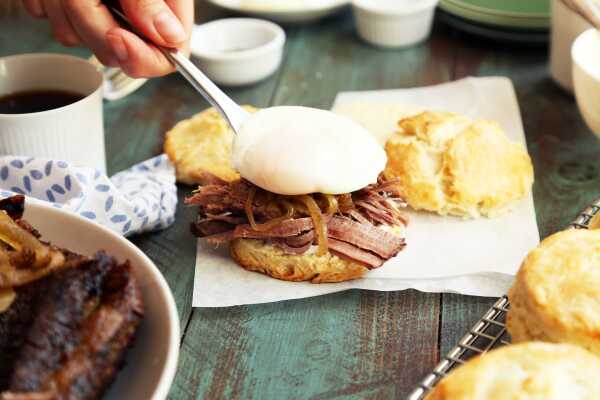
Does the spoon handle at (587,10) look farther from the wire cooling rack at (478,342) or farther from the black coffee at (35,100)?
the black coffee at (35,100)

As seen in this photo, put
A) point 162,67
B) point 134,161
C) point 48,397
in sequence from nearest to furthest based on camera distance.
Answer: point 48,397
point 162,67
point 134,161

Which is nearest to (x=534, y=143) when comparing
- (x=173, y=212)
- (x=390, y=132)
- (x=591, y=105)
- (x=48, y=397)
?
(x=591, y=105)

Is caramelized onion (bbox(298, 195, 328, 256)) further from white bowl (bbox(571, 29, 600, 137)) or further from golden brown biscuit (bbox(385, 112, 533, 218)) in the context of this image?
white bowl (bbox(571, 29, 600, 137))

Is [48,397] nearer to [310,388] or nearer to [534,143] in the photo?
[310,388]

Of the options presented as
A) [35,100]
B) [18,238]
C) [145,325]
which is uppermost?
[18,238]

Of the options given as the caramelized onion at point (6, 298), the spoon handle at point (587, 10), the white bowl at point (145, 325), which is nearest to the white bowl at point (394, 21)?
the spoon handle at point (587, 10)

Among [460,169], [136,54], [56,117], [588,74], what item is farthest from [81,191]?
[588,74]

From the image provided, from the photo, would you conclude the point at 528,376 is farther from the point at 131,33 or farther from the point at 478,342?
the point at 131,33
